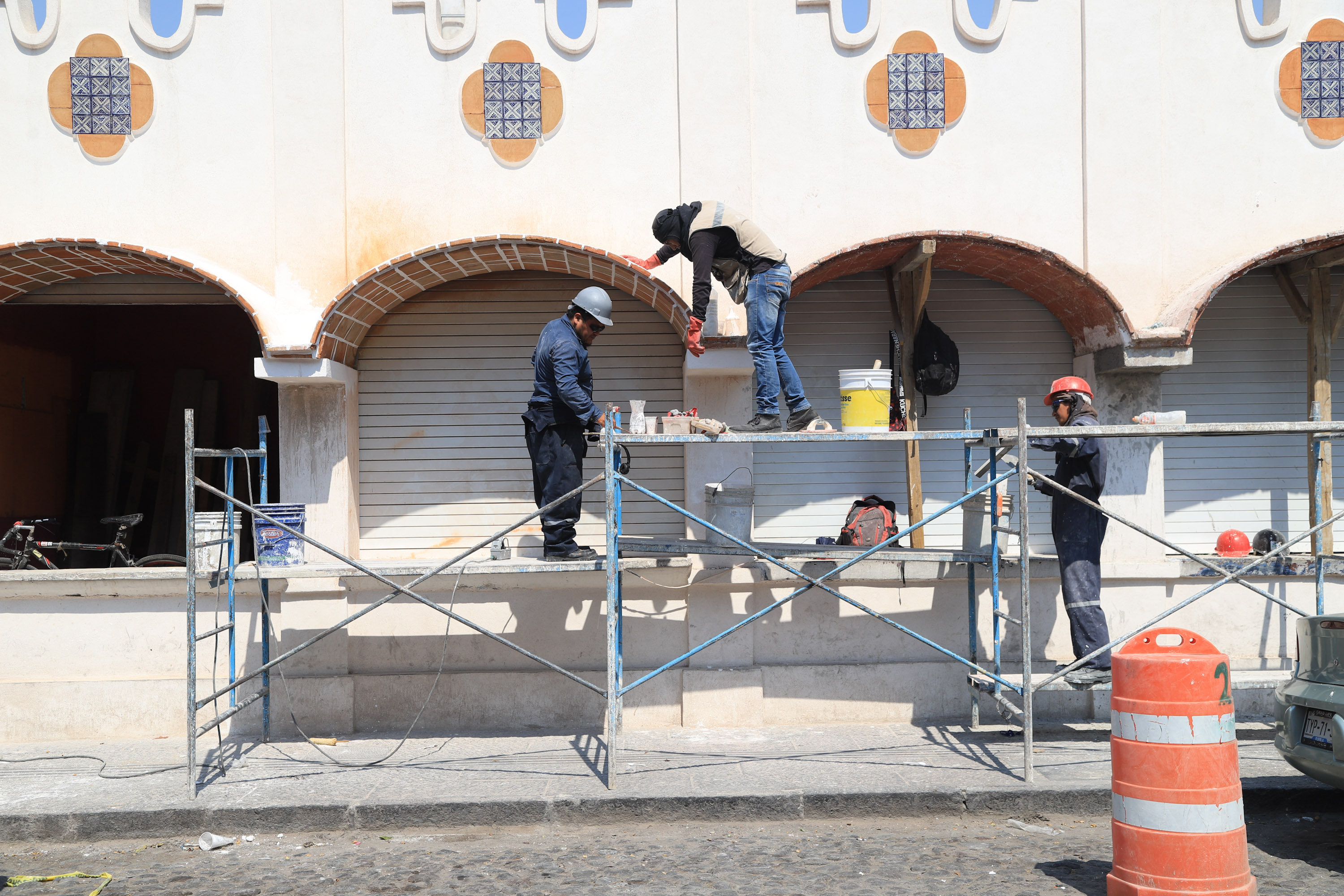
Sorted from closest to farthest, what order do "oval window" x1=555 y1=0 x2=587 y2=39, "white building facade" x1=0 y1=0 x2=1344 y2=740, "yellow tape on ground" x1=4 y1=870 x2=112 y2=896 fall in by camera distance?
"yellow tape on ground" x1=4 y1=870 x2=112 y2=896, "white building facade" x1=0 y1=0 x2=1344 y2=740, "oval window" x1=555 y1=0 x2=587 y2=39

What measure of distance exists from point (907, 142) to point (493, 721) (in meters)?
5.50

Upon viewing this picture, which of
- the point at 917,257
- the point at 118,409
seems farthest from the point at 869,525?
the point at 118,409

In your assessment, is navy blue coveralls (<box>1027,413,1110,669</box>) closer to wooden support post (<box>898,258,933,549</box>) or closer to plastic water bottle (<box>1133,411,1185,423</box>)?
plastic water bottle (<box>1133,411,1185,423</box>)

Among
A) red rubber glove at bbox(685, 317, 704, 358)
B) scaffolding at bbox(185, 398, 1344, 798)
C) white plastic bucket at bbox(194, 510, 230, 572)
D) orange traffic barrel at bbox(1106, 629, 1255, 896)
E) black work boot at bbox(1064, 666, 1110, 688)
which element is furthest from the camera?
white plastic bucket at bbox(194, 510, 230, 572)

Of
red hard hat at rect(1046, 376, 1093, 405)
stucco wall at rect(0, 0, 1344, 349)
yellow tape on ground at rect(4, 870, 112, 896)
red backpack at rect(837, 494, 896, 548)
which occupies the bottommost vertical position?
yellow tape on ground at rect(4, 870, 112, 896)

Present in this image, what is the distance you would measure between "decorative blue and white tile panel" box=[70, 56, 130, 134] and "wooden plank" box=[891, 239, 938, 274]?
20.0 ft

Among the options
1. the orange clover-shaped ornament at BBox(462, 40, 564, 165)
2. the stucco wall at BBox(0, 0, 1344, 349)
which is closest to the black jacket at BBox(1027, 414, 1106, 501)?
the stucco wall at BBox(0, 0, 1344, 349)

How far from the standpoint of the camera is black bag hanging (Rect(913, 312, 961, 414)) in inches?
301

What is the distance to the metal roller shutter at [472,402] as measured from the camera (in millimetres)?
7758

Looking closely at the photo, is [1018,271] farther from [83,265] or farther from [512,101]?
[83,265]

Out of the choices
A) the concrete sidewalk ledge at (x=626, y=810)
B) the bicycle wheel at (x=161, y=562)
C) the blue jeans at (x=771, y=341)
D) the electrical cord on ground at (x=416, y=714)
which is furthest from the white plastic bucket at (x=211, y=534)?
the blue jeans at (x=771, y=341)

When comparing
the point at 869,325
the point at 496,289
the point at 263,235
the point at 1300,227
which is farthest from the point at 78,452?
the point at 1300,227

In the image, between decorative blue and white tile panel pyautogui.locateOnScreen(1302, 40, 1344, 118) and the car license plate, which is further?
decorative blue and white tile panel pyautogui.locateOnScreen(1302, 40, 1344, 118)

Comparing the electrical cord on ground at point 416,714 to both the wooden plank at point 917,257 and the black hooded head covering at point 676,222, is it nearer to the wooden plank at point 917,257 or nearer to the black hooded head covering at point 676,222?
the black hooded head covering at point 676,222
